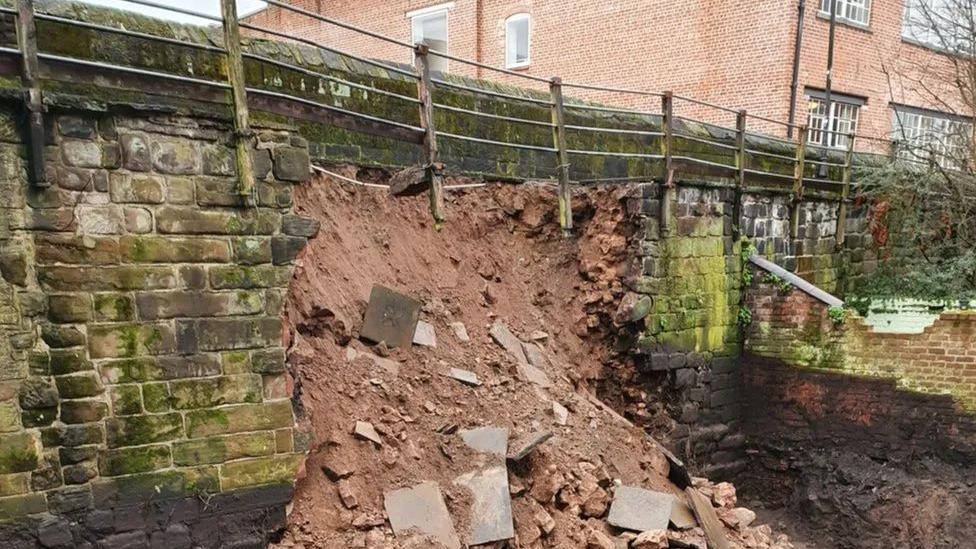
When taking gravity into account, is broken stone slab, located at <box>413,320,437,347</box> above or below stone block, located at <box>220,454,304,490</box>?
above

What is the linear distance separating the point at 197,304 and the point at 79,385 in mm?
847

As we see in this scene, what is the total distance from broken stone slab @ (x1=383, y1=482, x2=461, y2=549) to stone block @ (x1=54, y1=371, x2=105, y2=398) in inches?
86.7

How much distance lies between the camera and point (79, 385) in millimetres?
4430

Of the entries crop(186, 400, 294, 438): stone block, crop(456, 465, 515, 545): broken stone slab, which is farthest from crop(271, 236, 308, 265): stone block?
crop(456, 465, 515, 545): broken stone slab

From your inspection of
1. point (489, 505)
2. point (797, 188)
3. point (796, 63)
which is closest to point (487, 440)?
point (489, 505)

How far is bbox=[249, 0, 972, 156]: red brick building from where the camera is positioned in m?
14.9

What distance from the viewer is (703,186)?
358 inches

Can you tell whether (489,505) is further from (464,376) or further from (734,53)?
(734,53)

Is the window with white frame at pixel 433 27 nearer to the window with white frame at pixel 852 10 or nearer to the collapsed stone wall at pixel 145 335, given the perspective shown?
the window with white frame at pixel 852 10

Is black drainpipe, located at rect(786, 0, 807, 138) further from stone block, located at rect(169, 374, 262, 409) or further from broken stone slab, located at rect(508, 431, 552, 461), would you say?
stone block, located at rect(169, 374, 262, 409)

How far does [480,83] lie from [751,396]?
5692mm

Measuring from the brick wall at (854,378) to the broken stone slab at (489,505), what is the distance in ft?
17.1

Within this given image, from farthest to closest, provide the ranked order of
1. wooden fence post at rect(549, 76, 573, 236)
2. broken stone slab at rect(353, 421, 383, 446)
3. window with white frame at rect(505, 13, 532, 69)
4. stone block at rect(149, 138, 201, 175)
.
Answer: window with white frame at rect(505, 13, 532, 69)
wooden fence post at rect(549, 76, 573, 236)
broken stone slab at rect(353, 421, 383, 446)
stone block at rect(149, 138, 201, 175)

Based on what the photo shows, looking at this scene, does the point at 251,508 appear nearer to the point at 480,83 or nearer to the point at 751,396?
the point at 480,83
